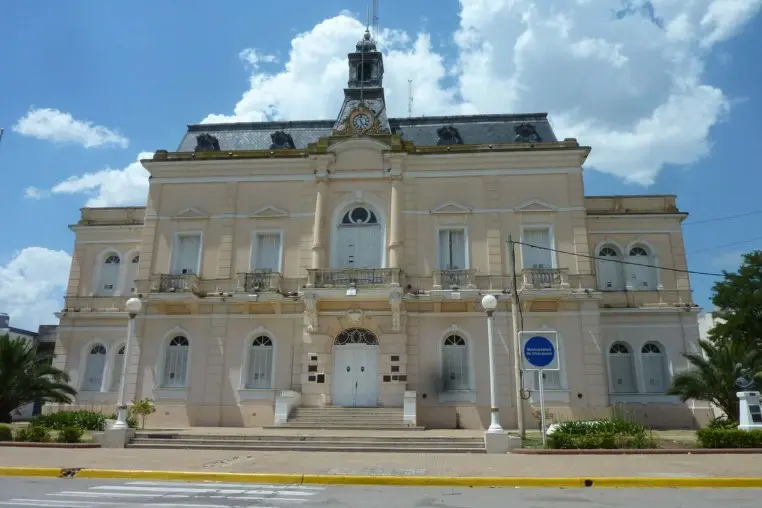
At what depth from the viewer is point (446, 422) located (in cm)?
2183

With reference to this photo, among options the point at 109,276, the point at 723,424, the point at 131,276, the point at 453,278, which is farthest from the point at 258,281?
the point at 723,424

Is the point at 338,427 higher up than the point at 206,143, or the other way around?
the point at 206,143

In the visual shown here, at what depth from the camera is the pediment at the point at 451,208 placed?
24.2 metres

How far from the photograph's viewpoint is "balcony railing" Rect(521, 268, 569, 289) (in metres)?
22.6

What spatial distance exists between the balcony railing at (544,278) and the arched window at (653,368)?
238 inches

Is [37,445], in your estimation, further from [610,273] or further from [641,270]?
[641,270]

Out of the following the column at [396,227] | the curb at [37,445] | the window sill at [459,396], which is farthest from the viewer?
the column at [396,227]

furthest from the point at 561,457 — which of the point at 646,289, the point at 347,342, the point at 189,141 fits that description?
the point at 189,141

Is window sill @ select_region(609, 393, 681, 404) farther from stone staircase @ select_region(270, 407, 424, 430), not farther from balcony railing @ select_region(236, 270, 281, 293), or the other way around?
balcony railing @ select_region(236, 270, 281, 293)

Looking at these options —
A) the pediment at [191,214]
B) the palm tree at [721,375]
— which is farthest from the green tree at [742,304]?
the pediment at [191,214]

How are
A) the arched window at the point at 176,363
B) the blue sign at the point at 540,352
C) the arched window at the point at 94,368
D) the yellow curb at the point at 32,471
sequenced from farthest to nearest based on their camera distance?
the arched window at the point at 94,368
the arched window at the point at 176,363
the blue sign at the point at 540,352
the yellow curb at the point at 32,471

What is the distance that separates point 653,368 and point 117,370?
2438 centimetres

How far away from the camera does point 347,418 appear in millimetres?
21281

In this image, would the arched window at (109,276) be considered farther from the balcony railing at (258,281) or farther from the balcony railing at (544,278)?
the balcony railing at (544,278)
